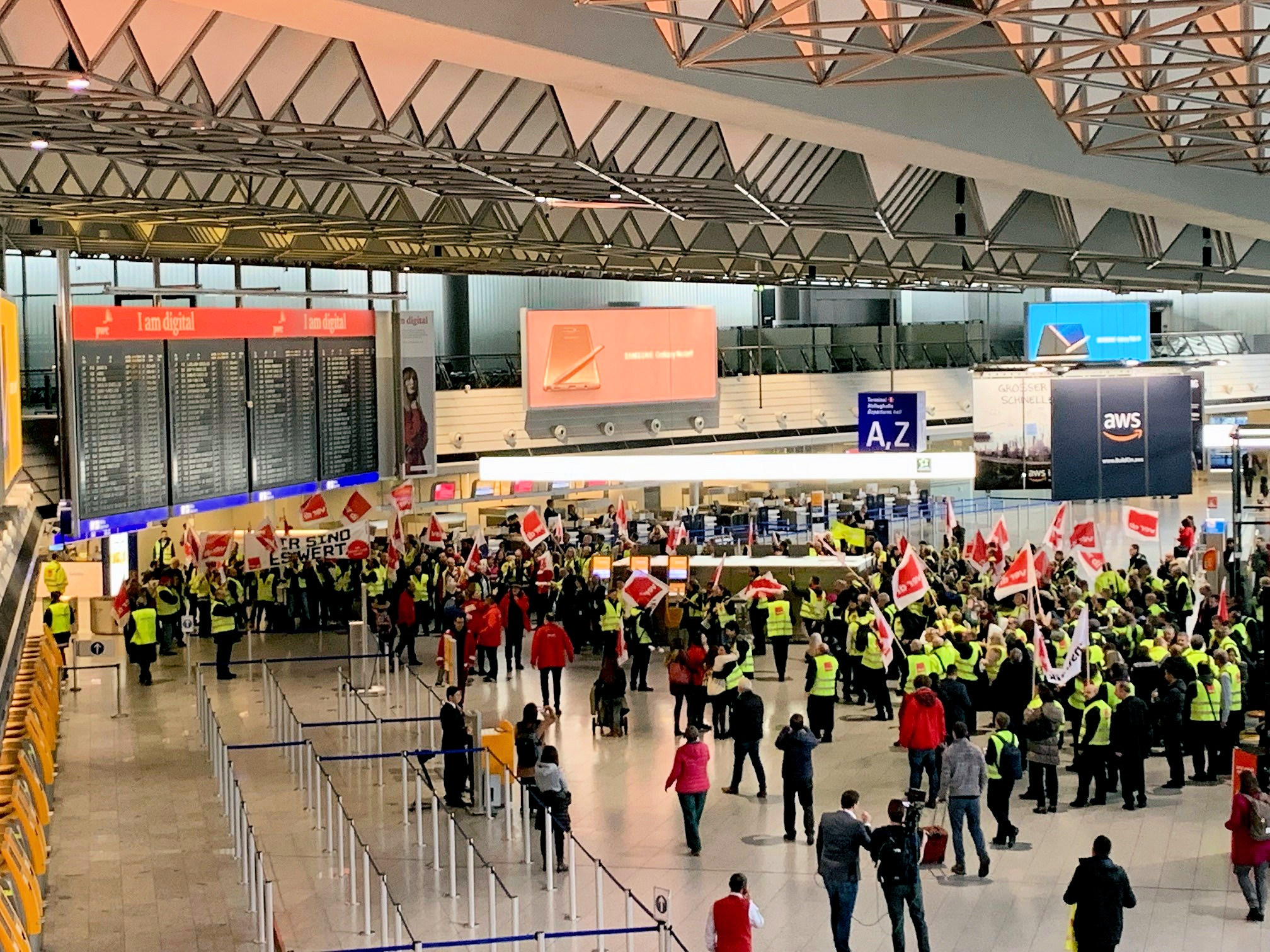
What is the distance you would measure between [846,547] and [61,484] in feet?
54.4

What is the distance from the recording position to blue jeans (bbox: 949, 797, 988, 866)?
50.8 feet

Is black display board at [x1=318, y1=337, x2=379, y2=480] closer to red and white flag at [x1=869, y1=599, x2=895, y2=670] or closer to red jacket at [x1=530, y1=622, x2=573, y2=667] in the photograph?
red jacket at [x1=530, y1=622, x2=573, y2=667]

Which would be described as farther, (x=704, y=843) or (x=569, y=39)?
(x=704, y=843)

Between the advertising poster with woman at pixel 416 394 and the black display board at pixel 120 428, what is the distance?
24.6 feet

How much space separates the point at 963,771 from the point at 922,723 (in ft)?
7.19

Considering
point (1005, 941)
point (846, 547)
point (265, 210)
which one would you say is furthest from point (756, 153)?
point (846, 547)

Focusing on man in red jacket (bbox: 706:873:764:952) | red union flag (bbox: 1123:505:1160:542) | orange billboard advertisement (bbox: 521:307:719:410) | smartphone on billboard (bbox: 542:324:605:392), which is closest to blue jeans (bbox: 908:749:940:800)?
man in red jacket (bbox: 706:873:764:952)

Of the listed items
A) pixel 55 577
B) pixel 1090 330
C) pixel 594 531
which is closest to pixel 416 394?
pixel 55 577

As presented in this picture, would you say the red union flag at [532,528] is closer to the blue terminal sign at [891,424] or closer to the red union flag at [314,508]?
the red union flag at [314,508]

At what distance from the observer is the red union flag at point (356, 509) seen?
30.1 m

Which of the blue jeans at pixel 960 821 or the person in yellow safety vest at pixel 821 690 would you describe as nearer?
the blue jeans at pixel 960 821

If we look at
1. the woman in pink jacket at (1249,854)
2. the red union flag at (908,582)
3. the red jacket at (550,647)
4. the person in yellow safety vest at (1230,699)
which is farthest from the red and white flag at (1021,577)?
the woman in pink jacket at (1249,854)

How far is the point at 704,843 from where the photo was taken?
1677cm

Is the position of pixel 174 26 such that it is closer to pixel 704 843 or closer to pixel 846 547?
pixel 704 843
